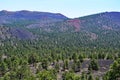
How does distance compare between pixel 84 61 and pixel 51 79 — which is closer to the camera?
pixel 51 79

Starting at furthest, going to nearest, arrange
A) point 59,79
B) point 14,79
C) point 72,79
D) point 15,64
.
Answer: point 15,64
point 59,79
point 14,79
point 72,79

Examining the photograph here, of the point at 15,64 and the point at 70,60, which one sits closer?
the point at 15,64

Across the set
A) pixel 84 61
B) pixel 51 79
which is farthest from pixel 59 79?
pixel 84 61

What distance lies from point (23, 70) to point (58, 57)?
6357 centimetres

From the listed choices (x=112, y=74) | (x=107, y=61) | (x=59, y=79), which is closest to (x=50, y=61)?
(x=107, y=61)

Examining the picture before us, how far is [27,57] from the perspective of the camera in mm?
180375

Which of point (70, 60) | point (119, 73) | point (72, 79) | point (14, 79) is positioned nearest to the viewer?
point (119, 73)

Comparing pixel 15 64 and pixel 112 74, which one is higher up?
pixel 112 74

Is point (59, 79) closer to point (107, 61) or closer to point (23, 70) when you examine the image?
point (23, 70)

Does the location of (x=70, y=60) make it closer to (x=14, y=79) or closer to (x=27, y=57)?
(x=27, y=57)

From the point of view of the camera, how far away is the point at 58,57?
591ft

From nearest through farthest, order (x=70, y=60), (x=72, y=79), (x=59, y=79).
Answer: (x=72, y=79), (x=59, y=79), (x=70, y=60)

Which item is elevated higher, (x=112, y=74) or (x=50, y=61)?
(x=112, y=74)

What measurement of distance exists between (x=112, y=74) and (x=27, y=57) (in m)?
115
